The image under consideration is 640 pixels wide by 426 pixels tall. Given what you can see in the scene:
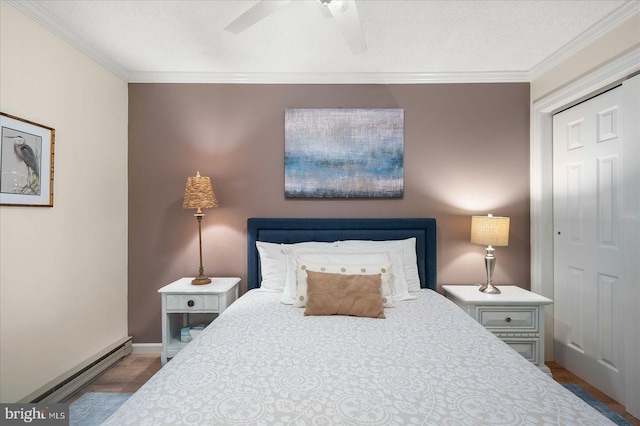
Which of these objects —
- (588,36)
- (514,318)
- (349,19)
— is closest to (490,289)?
(514,318)

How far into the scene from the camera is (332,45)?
7.45ft

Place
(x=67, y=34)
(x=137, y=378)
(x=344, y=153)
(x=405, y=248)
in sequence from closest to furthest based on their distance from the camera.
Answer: (x=67, y=34)
(x=137, y=378)
(x=405, y=248)
(x=344, y=153)

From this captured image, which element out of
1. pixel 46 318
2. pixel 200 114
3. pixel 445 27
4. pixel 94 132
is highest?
pixel 445 27

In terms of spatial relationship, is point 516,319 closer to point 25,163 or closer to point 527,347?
point 527,347

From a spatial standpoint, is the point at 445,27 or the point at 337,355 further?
the point at 445,27

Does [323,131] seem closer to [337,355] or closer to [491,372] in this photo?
[337,355]

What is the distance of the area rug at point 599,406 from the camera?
6.16 feet

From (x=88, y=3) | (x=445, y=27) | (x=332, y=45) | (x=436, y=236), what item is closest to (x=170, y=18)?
(x=88, y=3)

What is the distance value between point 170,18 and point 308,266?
192 centimetres

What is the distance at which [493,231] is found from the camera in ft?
7.85

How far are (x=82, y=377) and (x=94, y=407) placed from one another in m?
0.33

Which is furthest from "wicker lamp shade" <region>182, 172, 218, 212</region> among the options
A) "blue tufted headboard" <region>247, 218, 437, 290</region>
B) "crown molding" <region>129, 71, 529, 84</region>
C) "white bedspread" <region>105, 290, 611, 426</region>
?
"white bedspread" <region>105, 290, 611, 426</region>

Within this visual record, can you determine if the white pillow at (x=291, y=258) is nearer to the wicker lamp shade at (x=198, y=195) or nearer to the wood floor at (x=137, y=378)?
the wicker lamp shade at (x=198, y=195)

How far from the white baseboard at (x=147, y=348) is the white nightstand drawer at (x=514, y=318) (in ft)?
9.53
